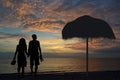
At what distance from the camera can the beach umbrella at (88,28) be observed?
17.4 meters

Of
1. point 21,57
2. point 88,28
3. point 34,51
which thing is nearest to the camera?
point 88,28

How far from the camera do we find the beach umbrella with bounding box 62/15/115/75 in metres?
17.4

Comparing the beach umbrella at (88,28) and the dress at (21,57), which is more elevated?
the beach umbrella at (88,28)

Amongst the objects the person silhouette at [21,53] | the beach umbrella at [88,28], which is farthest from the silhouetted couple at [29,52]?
the beach umbrella at [88,28]

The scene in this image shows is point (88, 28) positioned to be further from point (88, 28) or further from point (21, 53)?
point (21, 53)

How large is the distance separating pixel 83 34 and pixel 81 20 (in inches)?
23.8

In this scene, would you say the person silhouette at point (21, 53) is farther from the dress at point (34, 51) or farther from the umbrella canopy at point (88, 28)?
the umbrella canopy at point (88, 28)

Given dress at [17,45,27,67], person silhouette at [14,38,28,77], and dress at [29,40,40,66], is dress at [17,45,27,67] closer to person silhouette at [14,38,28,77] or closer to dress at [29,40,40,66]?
person silhouette at [14,38,28,77]

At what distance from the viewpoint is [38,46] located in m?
19.0

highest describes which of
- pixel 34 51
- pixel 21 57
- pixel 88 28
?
pixel 88 28

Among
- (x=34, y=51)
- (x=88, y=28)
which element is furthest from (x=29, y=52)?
(x=88, y=28)

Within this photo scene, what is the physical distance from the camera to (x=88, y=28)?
1738 centimetres

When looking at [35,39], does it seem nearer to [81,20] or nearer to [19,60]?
[19,60]

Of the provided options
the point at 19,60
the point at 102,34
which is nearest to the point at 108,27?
the point at 102,34
